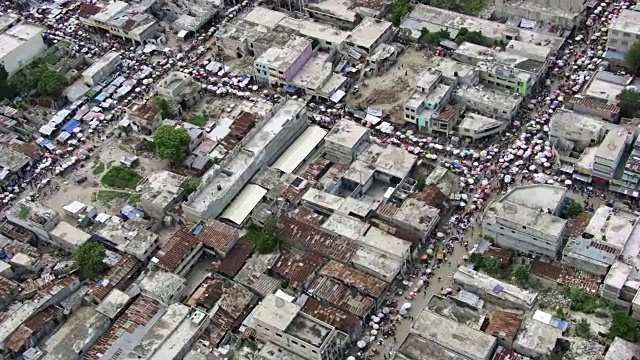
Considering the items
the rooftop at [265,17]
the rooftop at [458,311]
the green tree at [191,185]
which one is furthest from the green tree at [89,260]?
the rooftop at [265,17]

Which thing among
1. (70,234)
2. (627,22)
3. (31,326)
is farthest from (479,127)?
(31,326)

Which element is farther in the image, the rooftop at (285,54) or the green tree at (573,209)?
the rooftop at (285,54)

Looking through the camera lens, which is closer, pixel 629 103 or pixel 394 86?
pixel 629 103

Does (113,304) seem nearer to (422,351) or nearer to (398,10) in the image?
(422,351)

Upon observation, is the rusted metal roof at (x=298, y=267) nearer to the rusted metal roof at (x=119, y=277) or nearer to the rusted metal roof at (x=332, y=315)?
the rusted metal roof at (x=332, y=315)

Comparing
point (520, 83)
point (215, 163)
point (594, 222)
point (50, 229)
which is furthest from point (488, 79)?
point (50, 229)

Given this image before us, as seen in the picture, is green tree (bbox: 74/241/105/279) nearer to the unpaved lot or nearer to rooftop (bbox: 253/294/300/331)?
rooftop (bbox: 253/294/300/331)

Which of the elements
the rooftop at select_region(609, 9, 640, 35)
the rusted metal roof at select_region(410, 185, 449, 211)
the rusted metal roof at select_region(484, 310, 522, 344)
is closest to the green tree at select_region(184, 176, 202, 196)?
the rusted metal roof at select_region(410, 185, 449, 211)
